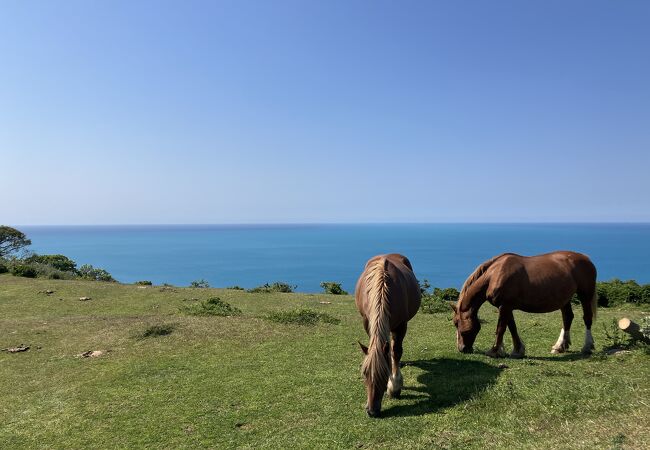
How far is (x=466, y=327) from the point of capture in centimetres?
1037

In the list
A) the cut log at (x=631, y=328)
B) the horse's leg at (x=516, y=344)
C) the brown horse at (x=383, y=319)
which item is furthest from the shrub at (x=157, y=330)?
the cut log at (x=631, y=328)

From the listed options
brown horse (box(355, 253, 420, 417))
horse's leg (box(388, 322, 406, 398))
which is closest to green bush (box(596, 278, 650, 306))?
brown horse (box(355, 253, 420, 417))

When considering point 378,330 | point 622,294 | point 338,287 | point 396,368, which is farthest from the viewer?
point 338,287

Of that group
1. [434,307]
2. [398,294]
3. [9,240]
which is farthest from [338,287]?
[9,240]

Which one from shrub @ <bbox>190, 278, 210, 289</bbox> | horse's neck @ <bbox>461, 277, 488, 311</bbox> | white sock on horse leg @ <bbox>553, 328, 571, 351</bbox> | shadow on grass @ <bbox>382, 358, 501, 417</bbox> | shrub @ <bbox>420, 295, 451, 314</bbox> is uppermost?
horse's neck @ <bbox>461, 277, 488, 311</bbox>

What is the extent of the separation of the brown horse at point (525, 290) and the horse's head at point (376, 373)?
434 cm

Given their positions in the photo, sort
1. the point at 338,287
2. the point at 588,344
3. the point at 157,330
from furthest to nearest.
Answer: the point at 338,287
the point at 157,330
the point at 588,344

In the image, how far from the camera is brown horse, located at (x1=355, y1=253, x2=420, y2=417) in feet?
22.6

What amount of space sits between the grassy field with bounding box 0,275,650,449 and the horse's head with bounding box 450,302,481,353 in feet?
1.12

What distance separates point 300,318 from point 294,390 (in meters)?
6.87

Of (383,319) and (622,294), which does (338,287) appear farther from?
(383,319)

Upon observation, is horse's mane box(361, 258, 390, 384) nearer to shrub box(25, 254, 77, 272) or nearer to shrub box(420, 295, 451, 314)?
shrub box(420, 295, 451, 314)

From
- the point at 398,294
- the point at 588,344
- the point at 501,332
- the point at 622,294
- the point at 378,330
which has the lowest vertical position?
the point at 622,294

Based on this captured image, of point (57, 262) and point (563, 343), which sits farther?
point (57, 262)
